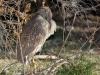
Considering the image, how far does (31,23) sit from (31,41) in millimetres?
387

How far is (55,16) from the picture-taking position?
10352 mm

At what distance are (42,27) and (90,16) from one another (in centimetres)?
445

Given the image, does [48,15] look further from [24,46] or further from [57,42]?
[57,42]

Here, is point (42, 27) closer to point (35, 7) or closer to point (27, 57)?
point (27, 57)

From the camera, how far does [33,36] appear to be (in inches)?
240

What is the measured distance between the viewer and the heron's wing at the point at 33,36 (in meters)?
6.03

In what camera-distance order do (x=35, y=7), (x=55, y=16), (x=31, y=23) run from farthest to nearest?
(x=55, y=16) < (x=35, y=7) < (x=31, y=23)

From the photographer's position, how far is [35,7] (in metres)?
9.70

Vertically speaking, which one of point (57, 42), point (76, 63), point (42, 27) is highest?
point (42, 27)

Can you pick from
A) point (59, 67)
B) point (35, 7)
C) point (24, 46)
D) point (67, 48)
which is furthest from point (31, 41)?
point (35, 7)

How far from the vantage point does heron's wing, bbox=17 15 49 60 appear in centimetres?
603

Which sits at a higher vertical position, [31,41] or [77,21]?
[31,41]

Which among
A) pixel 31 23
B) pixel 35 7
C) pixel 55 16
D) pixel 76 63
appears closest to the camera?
pixel 76 63

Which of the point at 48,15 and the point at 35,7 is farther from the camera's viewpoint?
the point at 35,7
